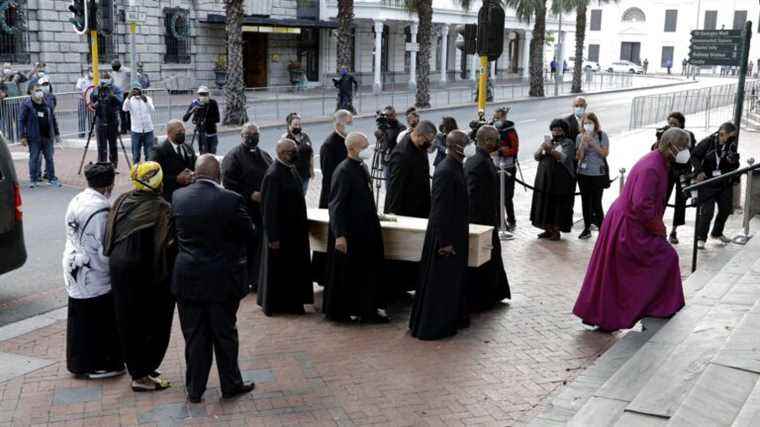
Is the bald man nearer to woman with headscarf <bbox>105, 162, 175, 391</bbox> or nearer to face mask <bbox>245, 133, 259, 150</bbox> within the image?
face mask <bbox>245, 133, 259, 150</bbox>

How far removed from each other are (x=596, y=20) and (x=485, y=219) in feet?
299

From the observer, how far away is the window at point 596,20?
93.6 metres

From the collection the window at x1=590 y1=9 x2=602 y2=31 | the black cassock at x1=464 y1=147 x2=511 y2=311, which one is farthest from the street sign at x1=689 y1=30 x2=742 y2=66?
the window at x1=590 y1=9 x2=602 y2=31

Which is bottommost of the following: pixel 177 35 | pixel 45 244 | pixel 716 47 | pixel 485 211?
pixel 45 244

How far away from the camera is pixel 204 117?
709 inches

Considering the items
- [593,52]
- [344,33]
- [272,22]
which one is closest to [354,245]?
[344,33]

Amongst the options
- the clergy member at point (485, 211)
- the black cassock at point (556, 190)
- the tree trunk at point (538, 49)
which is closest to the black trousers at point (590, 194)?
the black cassock at point (556, 190)

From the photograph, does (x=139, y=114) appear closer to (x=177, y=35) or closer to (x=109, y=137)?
Result: (x=109, y=137)

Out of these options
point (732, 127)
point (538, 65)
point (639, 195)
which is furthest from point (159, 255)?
point (538, 65)

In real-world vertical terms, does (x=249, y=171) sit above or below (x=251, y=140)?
below

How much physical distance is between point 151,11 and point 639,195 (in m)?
33.9

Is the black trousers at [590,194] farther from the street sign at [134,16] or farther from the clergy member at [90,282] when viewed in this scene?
the street sign at [134,16]

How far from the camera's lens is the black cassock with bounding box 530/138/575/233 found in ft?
38.9

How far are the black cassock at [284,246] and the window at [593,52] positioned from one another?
9163cm
